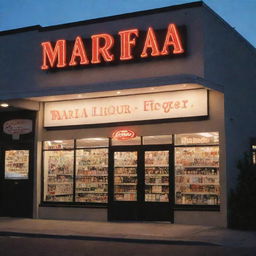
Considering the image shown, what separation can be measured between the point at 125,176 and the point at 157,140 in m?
1.68

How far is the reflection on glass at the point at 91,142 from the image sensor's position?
57.0ft

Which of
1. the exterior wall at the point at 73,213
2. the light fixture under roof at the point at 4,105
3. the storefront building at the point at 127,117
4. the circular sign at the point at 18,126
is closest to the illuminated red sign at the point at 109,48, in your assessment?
the storefront building at the point at 127,117

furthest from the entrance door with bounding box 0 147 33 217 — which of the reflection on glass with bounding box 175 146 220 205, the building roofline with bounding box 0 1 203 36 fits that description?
the reflection on glass with bounding box 175 146 220 205

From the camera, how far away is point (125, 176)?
1697 cm

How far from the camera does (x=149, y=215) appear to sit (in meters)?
16.4

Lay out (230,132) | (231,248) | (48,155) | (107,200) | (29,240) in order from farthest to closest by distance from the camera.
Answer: (48,155) → (107,200) → (230,132) → (29,240) → (231,248)

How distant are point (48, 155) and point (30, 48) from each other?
4.03 m

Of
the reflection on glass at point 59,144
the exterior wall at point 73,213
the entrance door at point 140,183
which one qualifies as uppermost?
the reflection on glass at point 59,144

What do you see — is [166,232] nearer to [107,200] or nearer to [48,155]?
[107,200]

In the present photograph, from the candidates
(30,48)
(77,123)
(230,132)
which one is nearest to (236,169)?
(230,132)

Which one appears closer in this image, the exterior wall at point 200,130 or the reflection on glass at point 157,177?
the exterior wall at point 200,130

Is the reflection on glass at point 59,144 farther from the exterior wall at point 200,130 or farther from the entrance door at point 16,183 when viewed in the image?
the exterior wall at point 200,130

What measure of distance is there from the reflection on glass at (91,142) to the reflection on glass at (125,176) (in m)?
0.59

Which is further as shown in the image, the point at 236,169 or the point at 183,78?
the point at 236,169
